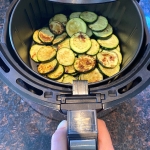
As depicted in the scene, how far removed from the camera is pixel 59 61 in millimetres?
878

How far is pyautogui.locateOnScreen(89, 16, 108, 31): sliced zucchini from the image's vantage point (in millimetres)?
909

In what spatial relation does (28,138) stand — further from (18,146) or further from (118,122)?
(118,122)

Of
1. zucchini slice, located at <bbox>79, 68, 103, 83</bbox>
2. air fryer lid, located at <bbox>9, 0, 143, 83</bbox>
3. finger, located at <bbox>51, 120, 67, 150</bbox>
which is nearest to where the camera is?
finger, located at <bbox>51, 120, 67, 150</bbox>

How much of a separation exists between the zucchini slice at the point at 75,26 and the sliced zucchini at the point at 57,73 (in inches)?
5.5

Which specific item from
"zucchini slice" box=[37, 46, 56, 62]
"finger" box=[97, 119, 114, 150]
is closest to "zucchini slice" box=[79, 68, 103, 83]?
"zucchini slice" box=[37, 46, 56, 62]

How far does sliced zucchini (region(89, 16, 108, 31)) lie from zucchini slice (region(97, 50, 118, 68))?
9 centimetres

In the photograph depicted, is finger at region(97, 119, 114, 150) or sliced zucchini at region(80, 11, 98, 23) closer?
finger at region(97, 119, 114, 150)

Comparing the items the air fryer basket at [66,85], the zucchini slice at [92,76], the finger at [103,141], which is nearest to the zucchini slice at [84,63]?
the zucchini slice at [92,76]

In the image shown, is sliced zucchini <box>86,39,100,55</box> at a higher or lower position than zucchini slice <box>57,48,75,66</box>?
higher

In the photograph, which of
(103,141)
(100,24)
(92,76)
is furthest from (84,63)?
(103,141)

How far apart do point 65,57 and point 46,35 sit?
12cm

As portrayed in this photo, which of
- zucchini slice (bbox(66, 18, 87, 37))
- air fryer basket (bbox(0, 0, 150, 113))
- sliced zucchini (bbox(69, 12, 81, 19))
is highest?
sliced zucchini (bbox(69, 12, 81, 19))

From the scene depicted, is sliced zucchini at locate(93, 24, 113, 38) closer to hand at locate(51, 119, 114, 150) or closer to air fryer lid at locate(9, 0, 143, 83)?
air fryer lid at locate(9, 0, 143, 83)

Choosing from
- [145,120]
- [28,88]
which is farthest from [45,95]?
[145,120]
